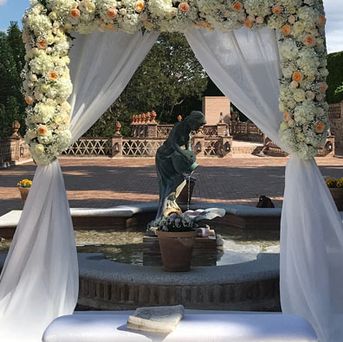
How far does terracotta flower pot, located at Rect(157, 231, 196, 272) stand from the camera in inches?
251

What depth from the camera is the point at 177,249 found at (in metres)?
6.40

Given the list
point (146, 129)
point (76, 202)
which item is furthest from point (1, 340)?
point (146, 129)

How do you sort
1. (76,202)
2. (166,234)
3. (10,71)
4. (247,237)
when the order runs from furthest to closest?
(10,71) < (76,202) < (247,237) < (166,234)

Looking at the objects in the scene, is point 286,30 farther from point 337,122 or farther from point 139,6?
point 337,122

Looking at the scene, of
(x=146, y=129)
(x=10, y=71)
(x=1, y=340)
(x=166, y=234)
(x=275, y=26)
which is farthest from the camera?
(x=146, y=129)

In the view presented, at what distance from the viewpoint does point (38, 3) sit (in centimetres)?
586

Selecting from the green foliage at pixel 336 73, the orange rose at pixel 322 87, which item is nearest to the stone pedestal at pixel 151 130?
the green foliage at pixel 336 73

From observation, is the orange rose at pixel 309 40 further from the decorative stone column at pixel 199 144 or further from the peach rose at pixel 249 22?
the decorative stone column at pixel 199 144

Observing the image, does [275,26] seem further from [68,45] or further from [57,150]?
[57,150]

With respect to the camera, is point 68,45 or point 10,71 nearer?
point 68,45

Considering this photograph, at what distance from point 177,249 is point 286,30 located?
91.2 inches

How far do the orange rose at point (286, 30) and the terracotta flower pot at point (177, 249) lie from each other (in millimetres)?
2098

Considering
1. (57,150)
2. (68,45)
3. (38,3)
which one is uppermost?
(38,3)

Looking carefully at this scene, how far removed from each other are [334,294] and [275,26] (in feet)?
7.77
